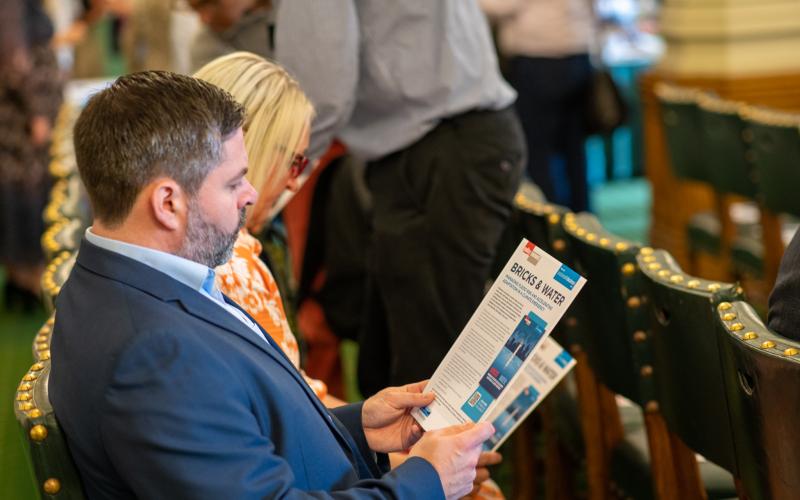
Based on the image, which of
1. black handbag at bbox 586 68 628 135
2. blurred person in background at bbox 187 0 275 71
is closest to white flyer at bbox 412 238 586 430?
blurred person in background at bbox 187 0 275 71

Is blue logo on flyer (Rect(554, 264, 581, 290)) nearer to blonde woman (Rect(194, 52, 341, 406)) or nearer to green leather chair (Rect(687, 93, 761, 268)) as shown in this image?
blonde woman (Rect(194, 52, 341, 406))

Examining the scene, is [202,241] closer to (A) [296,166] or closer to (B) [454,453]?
(B) [454,453]

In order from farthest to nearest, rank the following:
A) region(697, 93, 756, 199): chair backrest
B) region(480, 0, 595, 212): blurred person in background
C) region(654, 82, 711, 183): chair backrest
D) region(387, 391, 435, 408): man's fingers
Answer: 1. region(480, 0, 595, 212): blurred person in background
2. region(654, 82, 711, 183): chair backrest
3. region(697, 93, 756, 199): chair backrest
4. region(387, 391, 435, 408): man's fingers

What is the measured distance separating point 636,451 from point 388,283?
770 millimetres

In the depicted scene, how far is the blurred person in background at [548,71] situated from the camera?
5809mm

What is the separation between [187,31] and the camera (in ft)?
15.7

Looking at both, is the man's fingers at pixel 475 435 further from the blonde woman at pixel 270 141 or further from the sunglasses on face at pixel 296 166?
the sunglasses on face at pixel 296 166

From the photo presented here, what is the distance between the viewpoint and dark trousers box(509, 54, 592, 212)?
583 centimetres

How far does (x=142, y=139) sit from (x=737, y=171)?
3.55 m

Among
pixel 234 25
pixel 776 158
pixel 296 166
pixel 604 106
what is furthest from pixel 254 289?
pixel 604 106

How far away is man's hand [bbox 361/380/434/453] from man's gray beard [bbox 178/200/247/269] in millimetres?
458

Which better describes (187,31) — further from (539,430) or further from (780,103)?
(780,103)

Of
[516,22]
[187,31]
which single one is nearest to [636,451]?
[187,31]

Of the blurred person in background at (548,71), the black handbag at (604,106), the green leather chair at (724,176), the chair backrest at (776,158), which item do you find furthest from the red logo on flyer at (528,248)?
the blurred person in background at (548,71)
